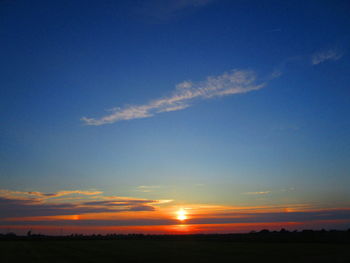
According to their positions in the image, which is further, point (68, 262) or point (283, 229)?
point (283, 229)

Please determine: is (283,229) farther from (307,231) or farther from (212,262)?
(212,262)

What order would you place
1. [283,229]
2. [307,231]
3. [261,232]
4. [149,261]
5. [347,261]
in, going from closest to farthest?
[347,261]
[149,261]
[307,231]
[283,229]
[261,232]

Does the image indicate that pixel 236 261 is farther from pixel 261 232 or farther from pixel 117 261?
pixel 261 232

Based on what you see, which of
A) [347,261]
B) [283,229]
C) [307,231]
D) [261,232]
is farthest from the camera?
[261,232]

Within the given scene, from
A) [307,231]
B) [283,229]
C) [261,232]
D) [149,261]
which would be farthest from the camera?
[261,232]

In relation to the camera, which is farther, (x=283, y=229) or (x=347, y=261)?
(x=283, y=229)

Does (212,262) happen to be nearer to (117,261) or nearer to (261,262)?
(261,262)

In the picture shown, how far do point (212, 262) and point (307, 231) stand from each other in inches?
4592

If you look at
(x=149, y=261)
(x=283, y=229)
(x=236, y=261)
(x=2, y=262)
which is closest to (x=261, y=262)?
(x=236, y=261)

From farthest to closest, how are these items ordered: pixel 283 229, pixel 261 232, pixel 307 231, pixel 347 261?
1. pixel 261 232
2. pixel 283 229
3. pixel 307 231
4. pixel 347 261

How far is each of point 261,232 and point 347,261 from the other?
152074mm

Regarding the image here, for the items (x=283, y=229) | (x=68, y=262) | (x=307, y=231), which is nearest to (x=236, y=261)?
(x=68, y=262)

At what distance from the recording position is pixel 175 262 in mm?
34844

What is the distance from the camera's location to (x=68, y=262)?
35.0m
